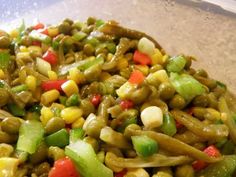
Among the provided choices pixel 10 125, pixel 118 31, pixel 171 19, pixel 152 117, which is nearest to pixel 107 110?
pixel 152 117

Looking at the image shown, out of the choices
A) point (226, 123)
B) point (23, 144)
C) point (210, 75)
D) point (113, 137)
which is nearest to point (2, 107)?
point (23, 144)

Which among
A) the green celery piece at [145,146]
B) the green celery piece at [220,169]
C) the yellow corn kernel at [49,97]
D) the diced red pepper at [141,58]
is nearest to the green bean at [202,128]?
the green celery piece at [220,169]

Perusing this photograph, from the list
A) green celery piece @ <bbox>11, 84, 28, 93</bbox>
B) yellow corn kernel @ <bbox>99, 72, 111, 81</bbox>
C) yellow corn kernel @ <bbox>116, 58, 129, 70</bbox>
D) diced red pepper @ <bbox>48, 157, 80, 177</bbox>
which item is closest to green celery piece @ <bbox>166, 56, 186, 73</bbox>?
yellow corn kernel @ <bbox>116, 58, 129, 70</bbox>

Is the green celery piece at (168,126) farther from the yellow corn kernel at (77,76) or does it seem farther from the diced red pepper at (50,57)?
the diced red pepper at (50,57)

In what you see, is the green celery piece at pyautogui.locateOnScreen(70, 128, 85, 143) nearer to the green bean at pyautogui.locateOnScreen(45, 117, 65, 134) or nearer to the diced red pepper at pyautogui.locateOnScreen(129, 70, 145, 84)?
the green bean at pyautogui.locateOnScreen(45, 117, 65, 134)

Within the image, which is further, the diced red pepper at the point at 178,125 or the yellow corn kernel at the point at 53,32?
the yellow corn kernel at the point at 53,32

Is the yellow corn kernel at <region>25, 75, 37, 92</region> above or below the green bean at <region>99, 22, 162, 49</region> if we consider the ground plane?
below

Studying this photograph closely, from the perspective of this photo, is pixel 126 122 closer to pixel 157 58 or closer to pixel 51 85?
pixel 51 85
